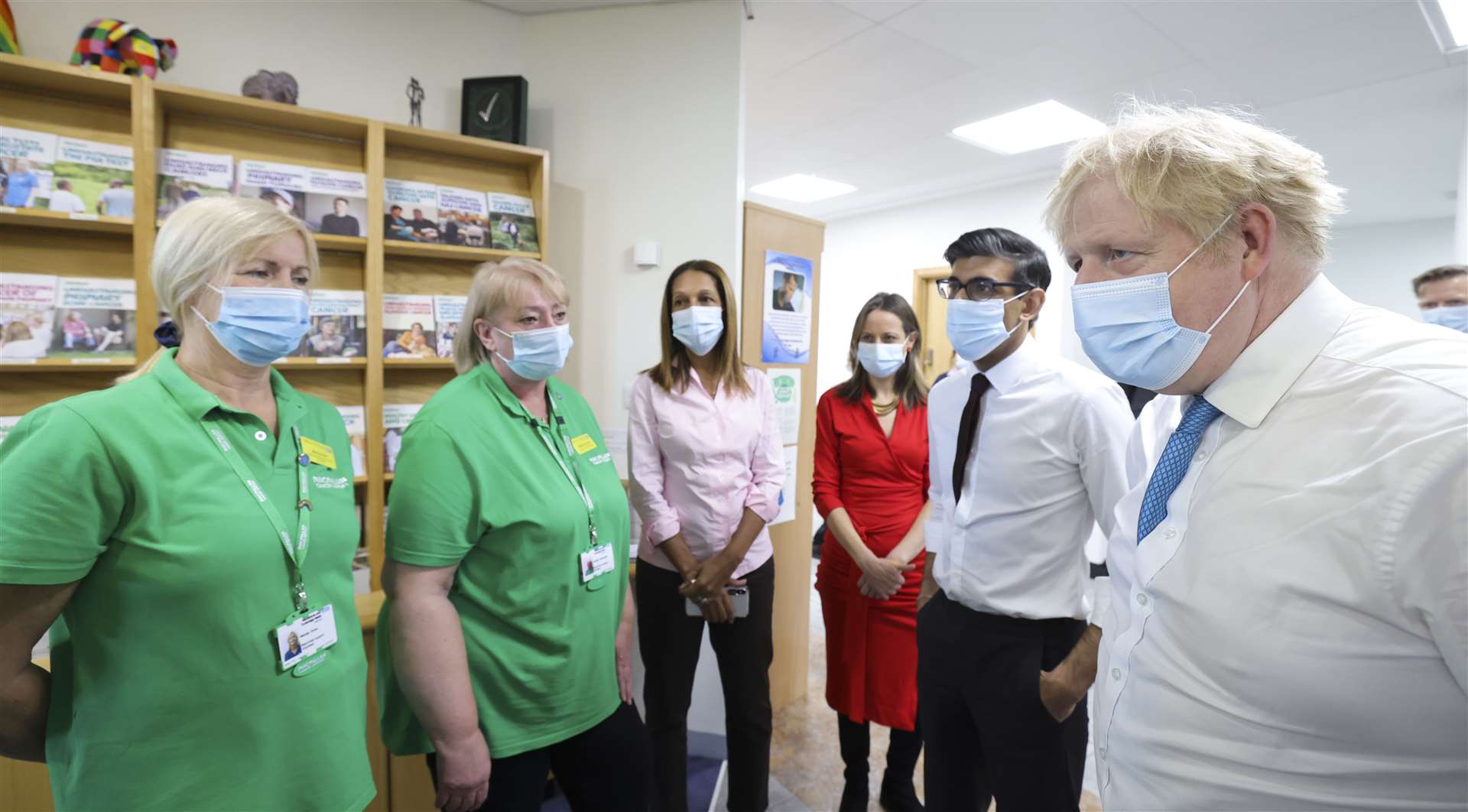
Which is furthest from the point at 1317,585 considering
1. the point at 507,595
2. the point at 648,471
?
the point at 648,471

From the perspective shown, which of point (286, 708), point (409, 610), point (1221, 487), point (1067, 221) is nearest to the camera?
point (1221, 487)

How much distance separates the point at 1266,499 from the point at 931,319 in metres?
6.44

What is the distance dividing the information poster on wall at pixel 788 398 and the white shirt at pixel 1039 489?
4.49 ft

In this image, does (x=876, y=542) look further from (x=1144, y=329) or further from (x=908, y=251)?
(x=908, y=251)

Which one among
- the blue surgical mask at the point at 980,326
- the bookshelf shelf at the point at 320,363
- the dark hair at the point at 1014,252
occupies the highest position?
the dark hair at the point at 1014,252

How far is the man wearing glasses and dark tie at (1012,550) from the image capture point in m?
→ 1.44

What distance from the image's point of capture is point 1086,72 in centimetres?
372

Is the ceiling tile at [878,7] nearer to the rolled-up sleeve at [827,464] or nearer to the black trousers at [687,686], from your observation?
the rolled-up sleeve at [827,464]

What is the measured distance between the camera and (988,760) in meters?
1.48

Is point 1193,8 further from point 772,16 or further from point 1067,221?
point 1067,221

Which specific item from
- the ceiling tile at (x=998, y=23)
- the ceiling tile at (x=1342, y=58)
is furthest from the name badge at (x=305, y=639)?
the ceiling tile at (x=1342, y=58)

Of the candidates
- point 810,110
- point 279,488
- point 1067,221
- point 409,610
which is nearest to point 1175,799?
point 1067,221

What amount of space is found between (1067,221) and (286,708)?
1383 millimetres

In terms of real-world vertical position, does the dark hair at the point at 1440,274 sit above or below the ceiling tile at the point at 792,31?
below
